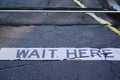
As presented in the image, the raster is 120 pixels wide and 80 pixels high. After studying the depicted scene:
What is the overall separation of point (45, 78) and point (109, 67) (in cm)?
140

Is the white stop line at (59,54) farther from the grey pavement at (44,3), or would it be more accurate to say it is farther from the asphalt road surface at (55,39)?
the grey pavement at (44,3)

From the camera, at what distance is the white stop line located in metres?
5.76

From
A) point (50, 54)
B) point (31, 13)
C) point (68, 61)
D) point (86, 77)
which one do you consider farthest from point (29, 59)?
point (31, 13)

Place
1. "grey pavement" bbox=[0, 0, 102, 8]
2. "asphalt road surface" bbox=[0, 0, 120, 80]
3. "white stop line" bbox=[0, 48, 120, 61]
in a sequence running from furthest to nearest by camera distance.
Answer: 1. "grey pavement" bbox=[0, 0, 102, 8]
2. "white stop line" bbox=[0, 48, 120, 61]
3. "asphalt road surface" bbox=[0, 0, 120, 80]

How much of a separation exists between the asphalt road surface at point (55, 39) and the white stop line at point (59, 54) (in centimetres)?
17

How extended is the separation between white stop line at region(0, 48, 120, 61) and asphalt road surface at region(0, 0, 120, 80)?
0.17 metres

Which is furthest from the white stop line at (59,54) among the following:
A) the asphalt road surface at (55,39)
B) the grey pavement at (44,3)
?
the grey pavement at (44,3)

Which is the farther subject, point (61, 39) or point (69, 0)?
point (69, 0)

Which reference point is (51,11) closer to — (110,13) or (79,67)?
(110,13)

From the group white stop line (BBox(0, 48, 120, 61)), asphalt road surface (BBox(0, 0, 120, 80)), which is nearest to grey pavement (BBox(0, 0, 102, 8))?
asphalt road surface (BBox(0, 0, 120, 80))

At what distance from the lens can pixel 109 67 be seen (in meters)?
5.42

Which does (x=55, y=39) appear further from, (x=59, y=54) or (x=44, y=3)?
(x=44, y=3)

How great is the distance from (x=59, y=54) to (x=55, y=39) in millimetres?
802

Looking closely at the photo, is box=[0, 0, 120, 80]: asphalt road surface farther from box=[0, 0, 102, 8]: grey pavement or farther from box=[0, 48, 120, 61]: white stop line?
box=[0, 48, 120, 61]: white stop line
